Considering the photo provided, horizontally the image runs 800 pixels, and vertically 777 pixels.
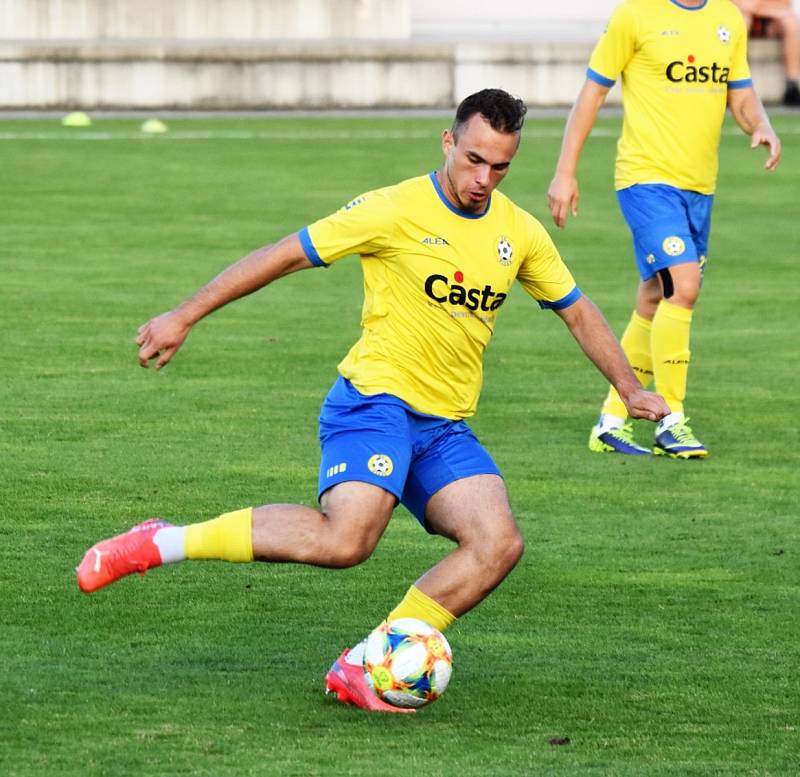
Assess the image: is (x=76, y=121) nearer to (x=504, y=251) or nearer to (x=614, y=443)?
(x=614, y=443)

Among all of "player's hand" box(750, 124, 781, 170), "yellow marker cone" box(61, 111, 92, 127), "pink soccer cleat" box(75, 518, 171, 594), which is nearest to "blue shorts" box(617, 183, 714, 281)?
"player's hand" box(750, 124, 781, 170)

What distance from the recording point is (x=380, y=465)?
6.18 meters

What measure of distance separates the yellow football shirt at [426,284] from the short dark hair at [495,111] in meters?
0.30

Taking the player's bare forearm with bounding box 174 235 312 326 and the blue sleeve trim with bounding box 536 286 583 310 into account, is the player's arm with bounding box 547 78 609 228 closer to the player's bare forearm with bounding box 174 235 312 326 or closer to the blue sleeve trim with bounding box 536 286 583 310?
the blue sleeve trim with bounding box 536 286 583 310

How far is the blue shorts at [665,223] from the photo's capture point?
10141mm

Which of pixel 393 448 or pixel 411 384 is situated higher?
pixel 411 384

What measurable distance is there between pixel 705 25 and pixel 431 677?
5366 mm

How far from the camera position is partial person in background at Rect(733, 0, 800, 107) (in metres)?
30.0

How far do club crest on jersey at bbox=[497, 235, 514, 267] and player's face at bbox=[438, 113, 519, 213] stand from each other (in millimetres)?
137

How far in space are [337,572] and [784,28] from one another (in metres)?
24.0

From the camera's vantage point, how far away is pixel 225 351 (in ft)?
41.6

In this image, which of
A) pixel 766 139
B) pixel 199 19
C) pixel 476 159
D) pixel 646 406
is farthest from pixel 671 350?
pixel 199 19

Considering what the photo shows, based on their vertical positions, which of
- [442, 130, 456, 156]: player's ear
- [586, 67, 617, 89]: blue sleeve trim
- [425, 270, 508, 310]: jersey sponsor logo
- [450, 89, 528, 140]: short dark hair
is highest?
[450, 89, 528, 140]: short dark hair

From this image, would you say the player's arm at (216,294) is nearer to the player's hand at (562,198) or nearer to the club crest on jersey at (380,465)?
the club crest on jersey at (380,465)
